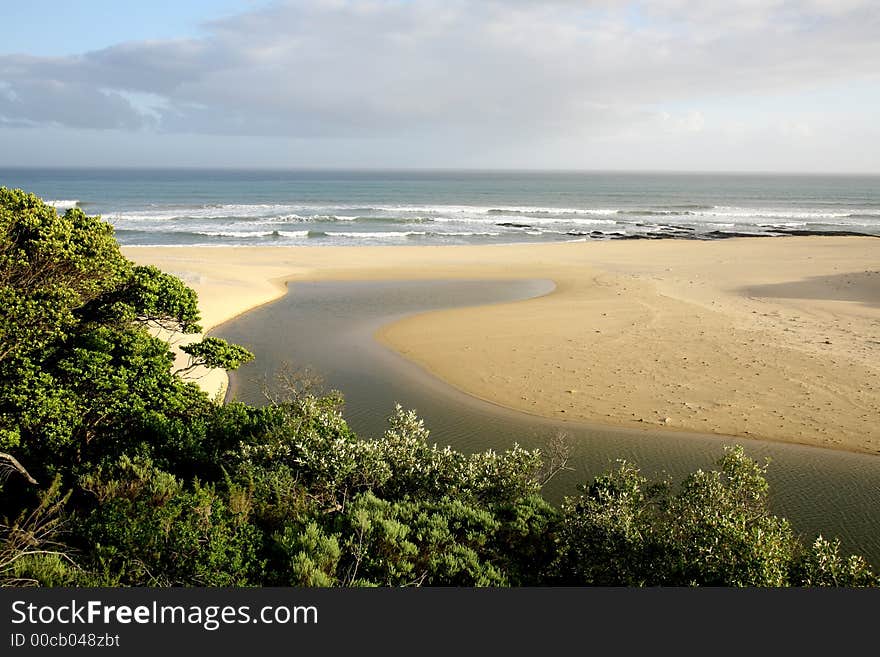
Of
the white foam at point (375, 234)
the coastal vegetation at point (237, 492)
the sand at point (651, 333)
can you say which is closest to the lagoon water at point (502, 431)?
the sand at point (651, 333)

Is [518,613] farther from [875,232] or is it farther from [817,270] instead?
[875,232]

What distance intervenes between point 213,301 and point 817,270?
3382cm

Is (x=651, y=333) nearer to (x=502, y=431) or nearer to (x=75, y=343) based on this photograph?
(x=502, y=431)

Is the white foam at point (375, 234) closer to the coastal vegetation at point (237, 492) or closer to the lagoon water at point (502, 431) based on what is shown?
the lagoon water at point (502, 431)

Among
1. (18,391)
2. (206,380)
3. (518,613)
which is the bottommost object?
(206,380)

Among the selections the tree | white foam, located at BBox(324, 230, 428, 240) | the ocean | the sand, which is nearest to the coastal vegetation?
the tree

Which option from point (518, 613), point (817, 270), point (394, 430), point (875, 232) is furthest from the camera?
point (875, 232)

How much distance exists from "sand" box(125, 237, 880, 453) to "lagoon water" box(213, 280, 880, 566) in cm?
59

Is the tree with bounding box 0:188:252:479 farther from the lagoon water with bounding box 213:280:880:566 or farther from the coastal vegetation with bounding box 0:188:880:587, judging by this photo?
the lagoon water with bounding box 213:280:880:566

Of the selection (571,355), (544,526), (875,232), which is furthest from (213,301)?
(875,232)

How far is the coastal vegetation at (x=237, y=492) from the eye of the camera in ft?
20.6

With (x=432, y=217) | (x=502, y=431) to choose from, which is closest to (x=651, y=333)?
(x=502, y=431)

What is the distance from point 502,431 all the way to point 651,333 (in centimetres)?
971

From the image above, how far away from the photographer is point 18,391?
8195mm
